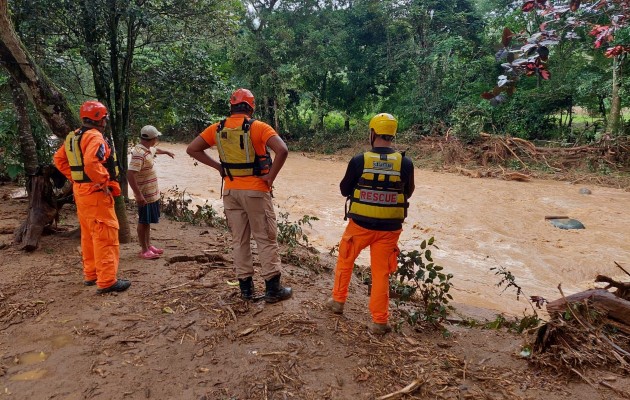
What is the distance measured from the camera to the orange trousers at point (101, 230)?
369cm

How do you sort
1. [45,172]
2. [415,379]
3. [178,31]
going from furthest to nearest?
[178,31] → [45,172] → [415,379]

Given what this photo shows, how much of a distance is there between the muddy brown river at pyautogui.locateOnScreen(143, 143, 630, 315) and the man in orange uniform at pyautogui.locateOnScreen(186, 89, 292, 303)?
3025 millimetres

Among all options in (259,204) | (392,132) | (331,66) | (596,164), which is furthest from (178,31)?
(331,66)

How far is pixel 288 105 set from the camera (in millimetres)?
23672

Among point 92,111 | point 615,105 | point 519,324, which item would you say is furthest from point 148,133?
point 615,105

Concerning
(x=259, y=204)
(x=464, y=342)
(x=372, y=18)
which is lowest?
(x=464, y=342)

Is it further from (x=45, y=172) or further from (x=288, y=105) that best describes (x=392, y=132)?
(x=288, y=105)

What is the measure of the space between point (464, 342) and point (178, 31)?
5.79 metres

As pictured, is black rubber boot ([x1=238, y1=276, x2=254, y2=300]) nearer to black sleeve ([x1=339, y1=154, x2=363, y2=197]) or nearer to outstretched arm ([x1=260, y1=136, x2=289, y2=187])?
outstretched arm ([x1=260, y1=136, x2=289, y2=187])

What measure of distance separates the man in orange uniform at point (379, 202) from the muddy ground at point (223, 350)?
430 millimetres

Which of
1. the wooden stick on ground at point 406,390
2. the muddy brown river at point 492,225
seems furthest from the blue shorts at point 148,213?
the muddy brown river at point 492,225

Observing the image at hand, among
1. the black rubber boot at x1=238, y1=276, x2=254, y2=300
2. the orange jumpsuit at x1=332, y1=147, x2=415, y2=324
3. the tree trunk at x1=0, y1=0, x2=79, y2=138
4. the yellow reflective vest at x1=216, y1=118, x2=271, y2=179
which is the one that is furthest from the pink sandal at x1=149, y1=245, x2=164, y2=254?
the orange jumpsuit at x1=332, y1=147, x2=415, y2=324

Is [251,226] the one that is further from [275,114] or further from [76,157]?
[275,114]

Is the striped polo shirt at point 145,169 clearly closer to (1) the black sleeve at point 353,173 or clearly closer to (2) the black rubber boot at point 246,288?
(2) the black rubber boot at point 246,288
